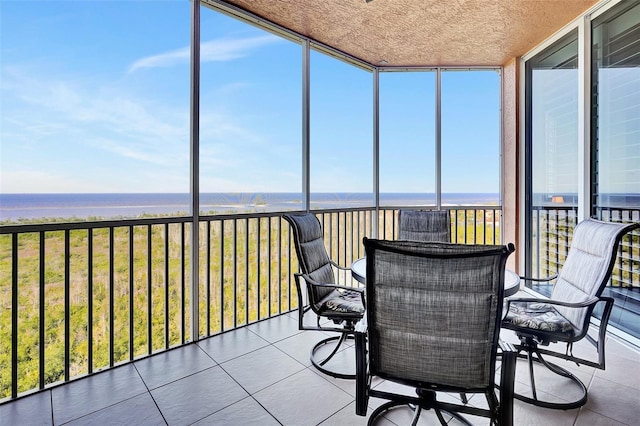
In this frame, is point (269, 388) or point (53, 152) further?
point (53, 152)

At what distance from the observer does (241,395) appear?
1.90 meters

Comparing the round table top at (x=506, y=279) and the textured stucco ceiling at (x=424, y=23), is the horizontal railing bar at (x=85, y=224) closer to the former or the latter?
the round table top at (x=506, y=279)

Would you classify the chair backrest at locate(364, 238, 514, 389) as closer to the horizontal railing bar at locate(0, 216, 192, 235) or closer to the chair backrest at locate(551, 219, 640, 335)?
the chair backrest at locate(551, 219, 640, 335)

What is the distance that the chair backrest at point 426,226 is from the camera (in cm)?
315

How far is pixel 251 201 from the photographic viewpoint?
3.29m

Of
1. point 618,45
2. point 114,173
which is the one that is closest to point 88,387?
point 114,173

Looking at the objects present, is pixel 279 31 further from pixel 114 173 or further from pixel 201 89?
pixel 114 173

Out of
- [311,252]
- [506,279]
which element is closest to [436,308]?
[506,279]

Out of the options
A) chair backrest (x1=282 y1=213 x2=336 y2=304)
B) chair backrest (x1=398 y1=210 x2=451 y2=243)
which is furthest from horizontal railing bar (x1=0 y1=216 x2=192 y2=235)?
chair backrest (x1=398 y1=210 x2=451 y2=243)

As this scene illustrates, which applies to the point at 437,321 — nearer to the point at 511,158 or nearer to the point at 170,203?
the point at 170,203

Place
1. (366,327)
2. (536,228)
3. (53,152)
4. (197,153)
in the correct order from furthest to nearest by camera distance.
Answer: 1. (536,228)
2. (197,153)
3. (53,152)
4. (366,327)

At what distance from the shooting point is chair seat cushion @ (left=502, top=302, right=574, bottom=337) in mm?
1779

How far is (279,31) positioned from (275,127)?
1204 millimetres

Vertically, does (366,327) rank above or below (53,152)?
below
